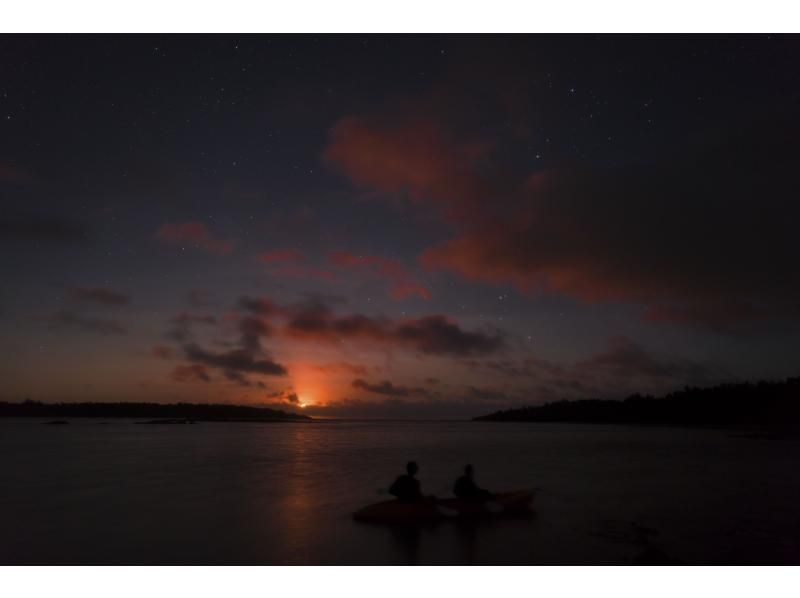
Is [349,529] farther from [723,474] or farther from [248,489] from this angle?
[723,474]

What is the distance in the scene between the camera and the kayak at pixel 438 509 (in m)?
16.5

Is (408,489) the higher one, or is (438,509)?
(408,489)

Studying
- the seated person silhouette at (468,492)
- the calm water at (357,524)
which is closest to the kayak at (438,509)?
the seated person silhouette at (468,492)

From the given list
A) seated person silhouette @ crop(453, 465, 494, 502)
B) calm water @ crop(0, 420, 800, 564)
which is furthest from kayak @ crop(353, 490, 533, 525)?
calm water @ crop(0, 420, 800, 564)

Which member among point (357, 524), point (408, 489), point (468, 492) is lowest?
point (357, 524)

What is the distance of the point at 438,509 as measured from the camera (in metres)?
17.1

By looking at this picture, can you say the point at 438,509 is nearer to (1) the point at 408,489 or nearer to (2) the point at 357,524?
(1) the point at 408,489

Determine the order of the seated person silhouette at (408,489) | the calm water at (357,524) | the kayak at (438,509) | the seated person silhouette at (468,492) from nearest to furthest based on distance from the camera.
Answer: the calm water at (357,524)
the kayak at (438,509)
the seated person silhouette at (408,489)
the seated person silhouette at (468,492)

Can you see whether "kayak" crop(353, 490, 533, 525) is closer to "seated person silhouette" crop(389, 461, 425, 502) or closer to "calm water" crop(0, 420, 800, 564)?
"seated person silhouette" crop(389, 461, 425, 502)

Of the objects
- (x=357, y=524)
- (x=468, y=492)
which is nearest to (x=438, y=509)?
(x=468, y=492)

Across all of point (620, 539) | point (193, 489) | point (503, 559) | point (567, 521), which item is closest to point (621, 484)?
point (567, 521)

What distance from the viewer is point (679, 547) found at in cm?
1405

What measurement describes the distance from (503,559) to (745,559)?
547 centimetres

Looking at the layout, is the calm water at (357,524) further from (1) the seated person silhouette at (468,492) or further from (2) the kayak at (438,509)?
(1) the seated person silhouette at (468,492)
